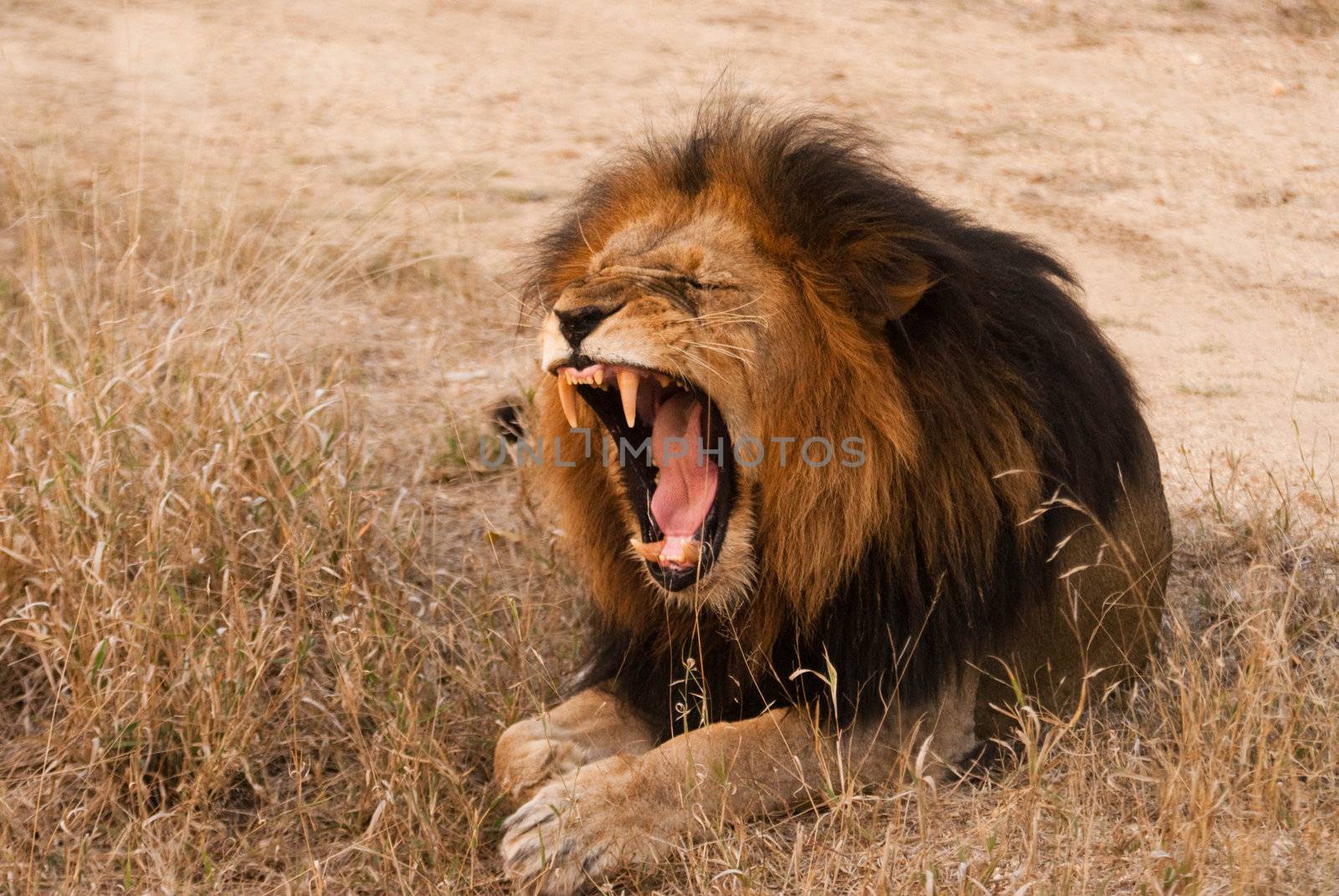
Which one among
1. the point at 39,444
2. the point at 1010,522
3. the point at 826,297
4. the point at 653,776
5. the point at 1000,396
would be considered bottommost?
the point at 653,776

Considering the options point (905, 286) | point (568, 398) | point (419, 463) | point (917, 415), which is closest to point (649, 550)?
point (568, 398)

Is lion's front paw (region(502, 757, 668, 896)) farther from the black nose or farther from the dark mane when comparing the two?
the black nose

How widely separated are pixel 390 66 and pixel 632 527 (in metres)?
5.70

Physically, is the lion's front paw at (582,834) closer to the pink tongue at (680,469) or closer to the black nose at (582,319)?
the pink tongue at (680,469)

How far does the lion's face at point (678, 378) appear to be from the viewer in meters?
2.66

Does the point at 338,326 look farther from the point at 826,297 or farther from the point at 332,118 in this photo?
the point at 826,297

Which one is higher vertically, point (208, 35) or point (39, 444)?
point (208, 35)

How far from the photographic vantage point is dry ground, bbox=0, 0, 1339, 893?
9.07 feet

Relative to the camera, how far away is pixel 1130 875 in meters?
2.53

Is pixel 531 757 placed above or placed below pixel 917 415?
below

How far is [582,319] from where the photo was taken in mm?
2658

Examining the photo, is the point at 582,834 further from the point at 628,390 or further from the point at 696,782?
the point at 628,390

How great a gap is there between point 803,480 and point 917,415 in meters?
0.25

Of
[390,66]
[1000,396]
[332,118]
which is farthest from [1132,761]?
[390,66]
